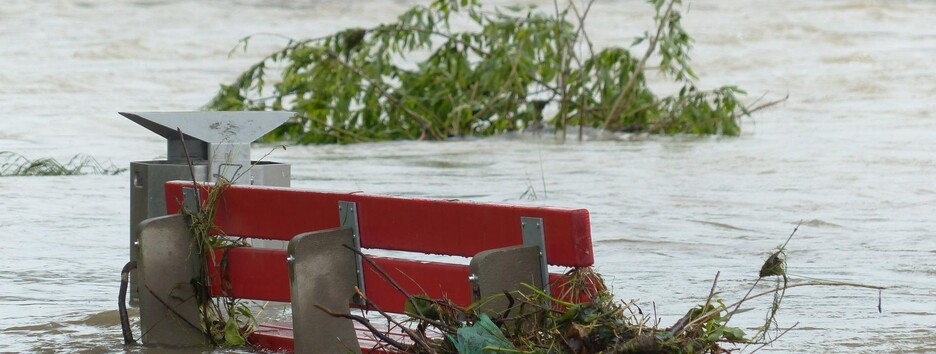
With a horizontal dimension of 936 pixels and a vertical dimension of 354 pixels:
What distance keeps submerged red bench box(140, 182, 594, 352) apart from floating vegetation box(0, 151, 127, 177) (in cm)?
689

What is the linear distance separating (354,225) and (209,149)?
99 cm

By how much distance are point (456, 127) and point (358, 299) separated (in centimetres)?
1043

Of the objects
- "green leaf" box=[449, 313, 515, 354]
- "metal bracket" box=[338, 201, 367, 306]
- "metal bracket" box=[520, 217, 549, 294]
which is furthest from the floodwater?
"metal bracket" box=[338, 201, 367, 306]

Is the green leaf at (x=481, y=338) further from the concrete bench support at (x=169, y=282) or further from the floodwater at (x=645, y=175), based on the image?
the concrete bench support at (x=169, y=282)

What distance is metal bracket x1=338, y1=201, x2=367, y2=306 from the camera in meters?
4.54

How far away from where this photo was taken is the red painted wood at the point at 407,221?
405 cm

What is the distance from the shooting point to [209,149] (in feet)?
17.4

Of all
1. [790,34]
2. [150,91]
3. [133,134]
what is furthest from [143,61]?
[790,34]

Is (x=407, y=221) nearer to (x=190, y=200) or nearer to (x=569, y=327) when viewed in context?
(x=569, y=327)

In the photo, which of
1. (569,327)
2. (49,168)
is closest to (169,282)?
(569,327)

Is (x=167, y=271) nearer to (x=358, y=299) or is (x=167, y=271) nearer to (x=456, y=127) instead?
(x=358, y=299)

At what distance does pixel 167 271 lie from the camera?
16.4ft

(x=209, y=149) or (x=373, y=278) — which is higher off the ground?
(x=209, y=149)

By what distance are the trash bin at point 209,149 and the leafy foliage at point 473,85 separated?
787cm
